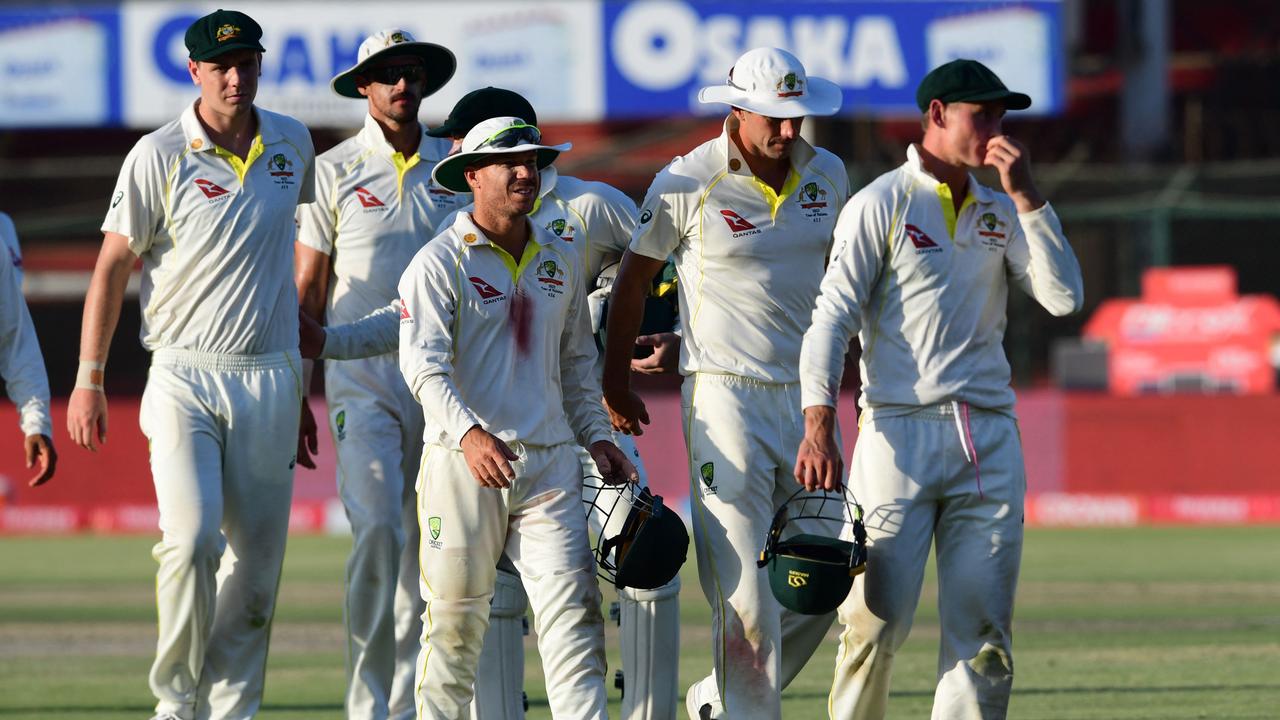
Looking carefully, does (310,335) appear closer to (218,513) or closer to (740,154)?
(218,513)

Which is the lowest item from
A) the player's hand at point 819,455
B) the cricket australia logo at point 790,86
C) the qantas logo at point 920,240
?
the player's hand at point 819,455

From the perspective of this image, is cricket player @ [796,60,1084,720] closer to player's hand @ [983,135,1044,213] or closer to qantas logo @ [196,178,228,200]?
player's hand @ [983,135,1044,213]

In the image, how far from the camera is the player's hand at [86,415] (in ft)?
24.3

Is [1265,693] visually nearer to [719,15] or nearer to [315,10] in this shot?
[719,15]

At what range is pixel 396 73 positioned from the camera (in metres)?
8.44

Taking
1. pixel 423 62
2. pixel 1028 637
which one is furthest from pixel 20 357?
pixel 1028 637

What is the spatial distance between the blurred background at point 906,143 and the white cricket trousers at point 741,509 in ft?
33.6

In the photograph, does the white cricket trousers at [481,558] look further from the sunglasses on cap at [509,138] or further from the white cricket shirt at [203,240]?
the white cricket shirt at [203,240]

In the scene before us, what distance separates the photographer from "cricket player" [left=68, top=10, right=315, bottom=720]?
740 centimetres

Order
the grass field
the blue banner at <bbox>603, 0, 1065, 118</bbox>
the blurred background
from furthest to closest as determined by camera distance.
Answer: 1. the blue banner at <bbox>603, 0, 1065, 118</bbox>
2. the blurred background
3. the grass field

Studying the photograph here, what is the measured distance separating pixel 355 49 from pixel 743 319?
2034cm

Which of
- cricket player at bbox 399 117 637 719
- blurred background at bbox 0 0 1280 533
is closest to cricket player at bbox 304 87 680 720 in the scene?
cricket player at bbox 399 117 637 719

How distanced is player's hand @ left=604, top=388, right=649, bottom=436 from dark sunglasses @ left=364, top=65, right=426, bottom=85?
1.80 metres

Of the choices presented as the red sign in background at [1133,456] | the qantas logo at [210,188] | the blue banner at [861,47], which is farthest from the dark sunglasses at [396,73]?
the blue banner at [861,47]
